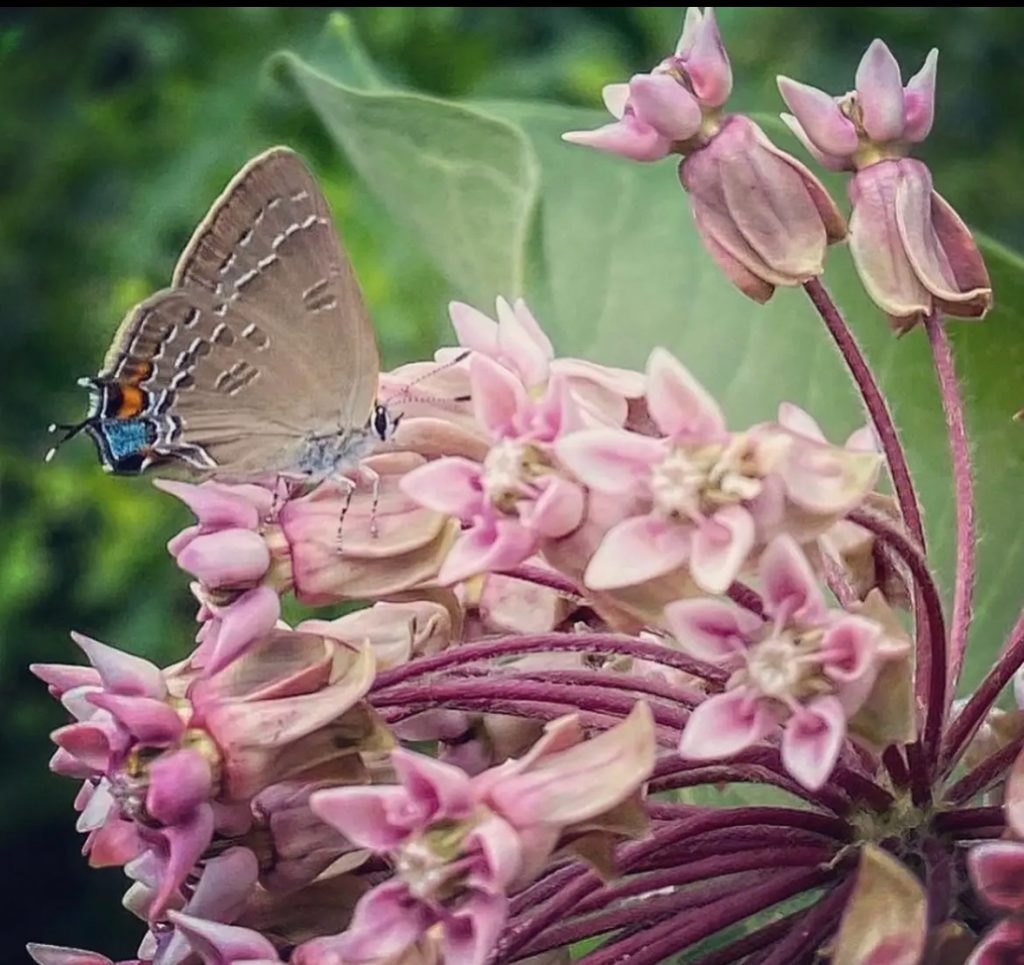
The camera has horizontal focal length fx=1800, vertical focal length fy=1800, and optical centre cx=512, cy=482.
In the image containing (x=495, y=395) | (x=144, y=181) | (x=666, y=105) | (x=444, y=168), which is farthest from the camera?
(x=144, y=181)

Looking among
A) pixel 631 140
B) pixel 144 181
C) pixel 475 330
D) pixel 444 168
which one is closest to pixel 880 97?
pixel 631 140

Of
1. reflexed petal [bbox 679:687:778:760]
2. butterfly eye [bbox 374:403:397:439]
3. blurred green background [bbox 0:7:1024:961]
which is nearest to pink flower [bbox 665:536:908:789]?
reflexed petal [bbox 679:687:778:760]

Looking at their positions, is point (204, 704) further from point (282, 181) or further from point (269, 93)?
point (269, 93)

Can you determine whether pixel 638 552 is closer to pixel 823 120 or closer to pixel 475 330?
pixel 475 330

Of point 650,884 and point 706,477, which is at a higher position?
point 706,477

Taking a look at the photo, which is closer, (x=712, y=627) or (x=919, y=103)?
(x=712, y=627)

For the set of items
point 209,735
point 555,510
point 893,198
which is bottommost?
point 209,735

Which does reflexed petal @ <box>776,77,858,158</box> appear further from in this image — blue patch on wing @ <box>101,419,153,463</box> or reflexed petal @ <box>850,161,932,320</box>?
blue patch on wing @ <box>101,419,153,463</box>
